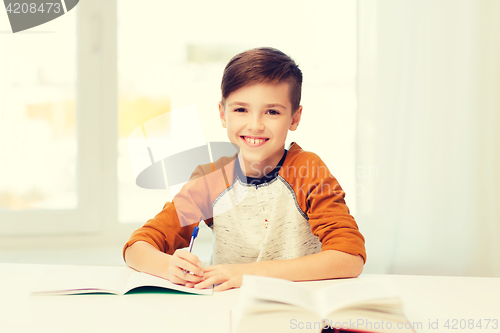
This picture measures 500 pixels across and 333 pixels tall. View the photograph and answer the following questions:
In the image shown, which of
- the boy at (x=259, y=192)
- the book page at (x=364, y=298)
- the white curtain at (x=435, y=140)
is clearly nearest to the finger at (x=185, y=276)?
the boy at (x=259, y=192)

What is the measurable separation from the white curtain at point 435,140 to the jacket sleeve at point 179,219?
67 centimetres

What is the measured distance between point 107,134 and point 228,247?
76 centimetres

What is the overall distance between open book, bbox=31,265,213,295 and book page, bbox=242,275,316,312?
163 mm

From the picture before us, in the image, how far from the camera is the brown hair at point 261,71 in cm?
90

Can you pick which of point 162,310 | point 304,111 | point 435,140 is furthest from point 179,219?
point 435,140

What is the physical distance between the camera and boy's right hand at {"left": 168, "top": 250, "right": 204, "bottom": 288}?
68 cm

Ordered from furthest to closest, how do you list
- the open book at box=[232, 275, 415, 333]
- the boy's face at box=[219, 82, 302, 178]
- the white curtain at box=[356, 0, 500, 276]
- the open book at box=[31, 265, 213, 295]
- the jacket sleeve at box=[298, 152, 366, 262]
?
the white curtain at box=[356, 0, 500, 276]
the boy's face at box=[219, 82, 302, 178]
the jacket sleeve at box=[298, 152, 366, 262]
the open book at box=[31, 265, 213, 295]
the open book at box=[232, 275, 415, 333]

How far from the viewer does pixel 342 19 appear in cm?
144

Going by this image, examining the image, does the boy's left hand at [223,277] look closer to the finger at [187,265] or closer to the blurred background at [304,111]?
the finger at [187,265]

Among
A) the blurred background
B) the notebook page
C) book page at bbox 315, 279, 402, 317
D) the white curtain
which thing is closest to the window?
the blurred background

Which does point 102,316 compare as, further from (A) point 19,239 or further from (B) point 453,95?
(B) point 453,95

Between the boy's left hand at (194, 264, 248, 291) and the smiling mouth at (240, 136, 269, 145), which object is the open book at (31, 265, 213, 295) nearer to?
the boy's left hand at (194, 264, 248, 291)

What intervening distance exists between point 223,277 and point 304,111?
86 centimetres

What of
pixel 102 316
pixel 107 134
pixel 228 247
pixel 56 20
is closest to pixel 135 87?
pixel 107 134
